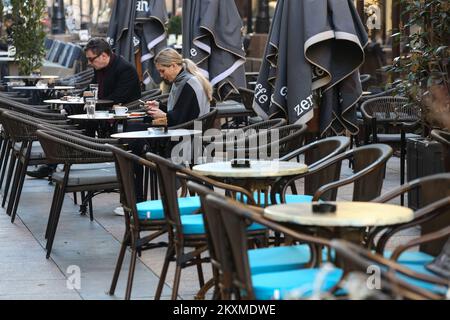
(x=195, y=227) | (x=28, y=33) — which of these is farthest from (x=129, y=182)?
(x=28, y=33)

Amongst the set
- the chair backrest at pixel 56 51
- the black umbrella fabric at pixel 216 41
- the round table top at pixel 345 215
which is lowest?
the chair backrest at pixel 56 51

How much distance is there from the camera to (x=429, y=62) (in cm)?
904

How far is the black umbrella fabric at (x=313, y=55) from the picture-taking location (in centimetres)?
955

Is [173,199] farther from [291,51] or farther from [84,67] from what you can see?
[84,67]

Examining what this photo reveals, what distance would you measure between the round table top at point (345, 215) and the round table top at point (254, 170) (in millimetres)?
951

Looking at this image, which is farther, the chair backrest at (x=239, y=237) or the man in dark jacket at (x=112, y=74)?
the man in dark jacket at (x=112, y=74)

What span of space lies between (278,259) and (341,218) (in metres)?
0.51

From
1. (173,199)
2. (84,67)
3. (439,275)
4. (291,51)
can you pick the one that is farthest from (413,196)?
(84,67)

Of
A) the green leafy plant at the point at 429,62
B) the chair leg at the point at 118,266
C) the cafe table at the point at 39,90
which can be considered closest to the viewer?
the chair leg at the point at 118,266

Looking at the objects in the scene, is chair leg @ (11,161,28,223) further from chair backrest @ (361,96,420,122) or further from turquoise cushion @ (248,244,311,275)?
turquoise cushion @ (248,244,311,275)

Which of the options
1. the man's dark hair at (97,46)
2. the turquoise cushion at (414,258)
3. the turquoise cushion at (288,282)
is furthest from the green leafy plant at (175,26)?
the turquoise cushion at (288,282)

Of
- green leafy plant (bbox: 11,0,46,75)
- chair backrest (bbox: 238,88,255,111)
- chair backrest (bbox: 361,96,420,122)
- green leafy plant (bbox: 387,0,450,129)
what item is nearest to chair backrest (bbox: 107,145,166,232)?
green leafy plant (bbox: 387,0,450,129)

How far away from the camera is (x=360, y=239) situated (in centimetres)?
512

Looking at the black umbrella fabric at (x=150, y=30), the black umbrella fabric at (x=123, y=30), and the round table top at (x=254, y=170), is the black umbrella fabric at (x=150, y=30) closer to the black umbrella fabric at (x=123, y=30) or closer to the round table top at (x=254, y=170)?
the black umbrella fabric at (x=123, y=30)
